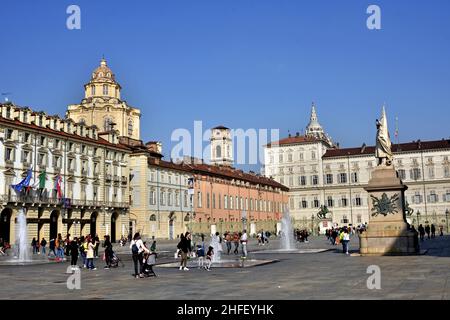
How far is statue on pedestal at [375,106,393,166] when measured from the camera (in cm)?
2784

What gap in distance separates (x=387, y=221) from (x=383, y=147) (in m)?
3.88

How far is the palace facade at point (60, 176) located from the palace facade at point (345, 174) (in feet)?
179

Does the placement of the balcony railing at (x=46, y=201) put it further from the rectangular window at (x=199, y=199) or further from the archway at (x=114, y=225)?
the rectangular window at (x=199, y=199)

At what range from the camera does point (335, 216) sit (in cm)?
11950

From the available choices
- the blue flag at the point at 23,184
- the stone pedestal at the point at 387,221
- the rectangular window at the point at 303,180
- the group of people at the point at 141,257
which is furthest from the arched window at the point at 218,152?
the group of people at the point at 141,257

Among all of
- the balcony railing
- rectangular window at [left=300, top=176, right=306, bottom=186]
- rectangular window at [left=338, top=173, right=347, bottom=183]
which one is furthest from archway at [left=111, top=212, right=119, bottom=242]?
rectangular window at [left=338, top=173, right=347, bottom=183]

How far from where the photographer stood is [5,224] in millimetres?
55469

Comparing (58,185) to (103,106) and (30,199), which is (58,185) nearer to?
(30,199)

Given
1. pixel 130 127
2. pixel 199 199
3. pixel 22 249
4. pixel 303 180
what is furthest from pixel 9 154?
pixel 303 180

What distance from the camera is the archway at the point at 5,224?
54844 millimetres

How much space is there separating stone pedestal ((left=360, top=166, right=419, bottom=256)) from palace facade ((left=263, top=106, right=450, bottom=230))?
89.0 m

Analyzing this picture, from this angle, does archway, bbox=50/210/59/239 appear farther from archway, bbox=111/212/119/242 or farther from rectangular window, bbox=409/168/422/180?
rectangular window, bbox=409/168/422/180

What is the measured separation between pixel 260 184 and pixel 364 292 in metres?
98.5

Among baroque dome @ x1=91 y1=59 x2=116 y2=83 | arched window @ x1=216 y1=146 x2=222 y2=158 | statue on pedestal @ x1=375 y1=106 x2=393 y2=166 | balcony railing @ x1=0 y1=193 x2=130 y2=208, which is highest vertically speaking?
baroque dome @ x1=91 y1=59 x2=116 y2=83
